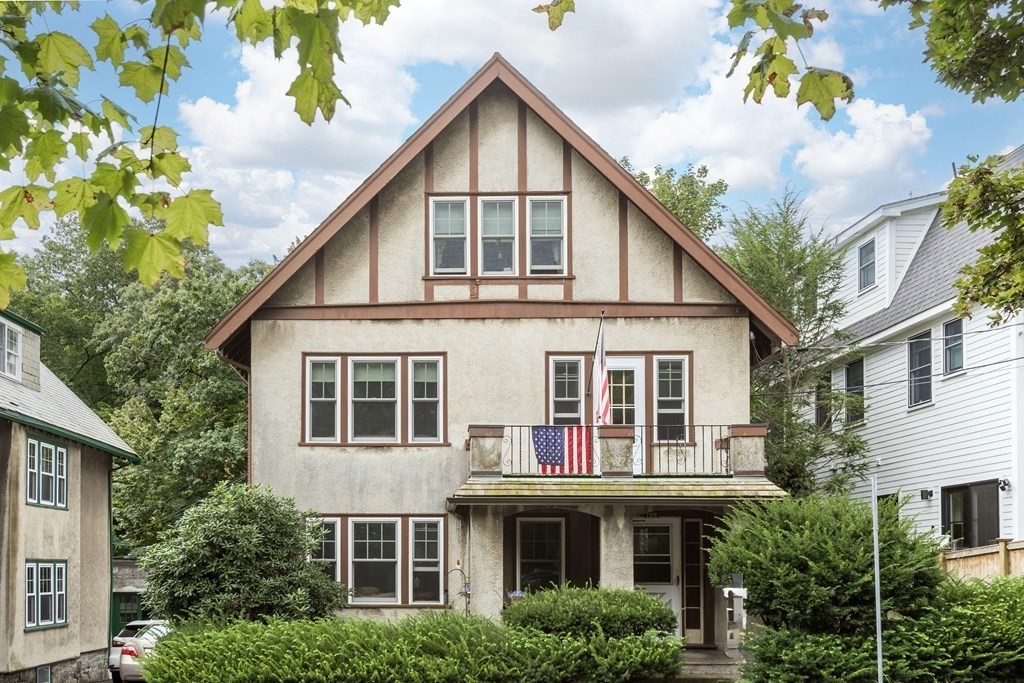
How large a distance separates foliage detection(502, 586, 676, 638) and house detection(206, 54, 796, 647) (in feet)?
20.3

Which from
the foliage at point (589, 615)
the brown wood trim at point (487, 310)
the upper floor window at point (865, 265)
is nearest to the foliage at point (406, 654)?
the foliage at point (589, 615)

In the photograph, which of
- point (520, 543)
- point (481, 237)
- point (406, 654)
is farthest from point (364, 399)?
point (406, 654)

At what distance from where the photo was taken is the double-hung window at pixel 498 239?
83.1ft

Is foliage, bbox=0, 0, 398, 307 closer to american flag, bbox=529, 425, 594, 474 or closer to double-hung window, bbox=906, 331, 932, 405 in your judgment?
american flag, bbox=529, 425, 594, 474

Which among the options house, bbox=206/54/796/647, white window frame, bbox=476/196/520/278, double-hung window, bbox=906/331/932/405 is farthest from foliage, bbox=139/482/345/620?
double-hung window, bbox=906/331/932/405

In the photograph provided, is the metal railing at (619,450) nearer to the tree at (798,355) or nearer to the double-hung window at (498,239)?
the double-hung window at (498,239)

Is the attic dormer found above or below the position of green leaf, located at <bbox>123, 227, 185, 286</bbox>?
above

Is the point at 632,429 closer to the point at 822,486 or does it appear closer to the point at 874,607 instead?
the point at 874,607

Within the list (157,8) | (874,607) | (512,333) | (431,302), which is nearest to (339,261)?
(431,302)

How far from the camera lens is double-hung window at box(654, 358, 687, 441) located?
2477 cm

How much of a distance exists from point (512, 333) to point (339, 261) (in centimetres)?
383

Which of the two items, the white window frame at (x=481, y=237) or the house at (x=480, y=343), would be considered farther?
the white window frame at (x=481, y=237)

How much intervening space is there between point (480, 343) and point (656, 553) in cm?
564

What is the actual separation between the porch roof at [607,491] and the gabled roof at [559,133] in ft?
11.8
